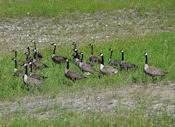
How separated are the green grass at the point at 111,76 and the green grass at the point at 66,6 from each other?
6.70m

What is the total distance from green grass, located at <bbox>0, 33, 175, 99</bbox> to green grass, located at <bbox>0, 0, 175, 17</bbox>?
670 centimetres

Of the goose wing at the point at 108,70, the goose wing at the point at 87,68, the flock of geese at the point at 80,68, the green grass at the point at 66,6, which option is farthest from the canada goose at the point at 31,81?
the green grass at the point at 66,6

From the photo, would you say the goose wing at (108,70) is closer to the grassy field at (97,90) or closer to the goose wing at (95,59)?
the grassy field at (97,90)

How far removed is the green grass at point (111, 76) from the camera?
12.1 meters

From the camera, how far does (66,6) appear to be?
1035 inches

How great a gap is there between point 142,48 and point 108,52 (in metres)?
1.80

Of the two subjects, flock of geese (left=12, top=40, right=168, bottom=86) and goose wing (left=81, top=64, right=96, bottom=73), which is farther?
goose wing (left=81, top=64, right=96, bottom=73)

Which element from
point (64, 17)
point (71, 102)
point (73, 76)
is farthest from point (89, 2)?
point (71, 102)

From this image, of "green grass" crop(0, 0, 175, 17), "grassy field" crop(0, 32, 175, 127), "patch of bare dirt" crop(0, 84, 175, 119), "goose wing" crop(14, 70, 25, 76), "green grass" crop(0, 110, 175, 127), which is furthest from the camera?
"green grass" crop(0, 0, 175, 17)

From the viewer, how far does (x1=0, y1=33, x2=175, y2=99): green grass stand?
1205 cm

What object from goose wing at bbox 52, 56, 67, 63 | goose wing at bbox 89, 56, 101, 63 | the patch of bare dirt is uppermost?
goose wing at bbox 52, 56, 67, 63

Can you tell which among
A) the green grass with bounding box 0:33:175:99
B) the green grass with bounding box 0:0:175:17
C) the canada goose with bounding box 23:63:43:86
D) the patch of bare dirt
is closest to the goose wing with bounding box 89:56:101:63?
the green grass with bounding box 0:33:175:99

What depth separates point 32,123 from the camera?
8695 mm

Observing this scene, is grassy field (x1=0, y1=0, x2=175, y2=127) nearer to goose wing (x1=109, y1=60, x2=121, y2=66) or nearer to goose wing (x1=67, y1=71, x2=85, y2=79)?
goose wing (x1=67, y1=71, x2=85, y2=79)
